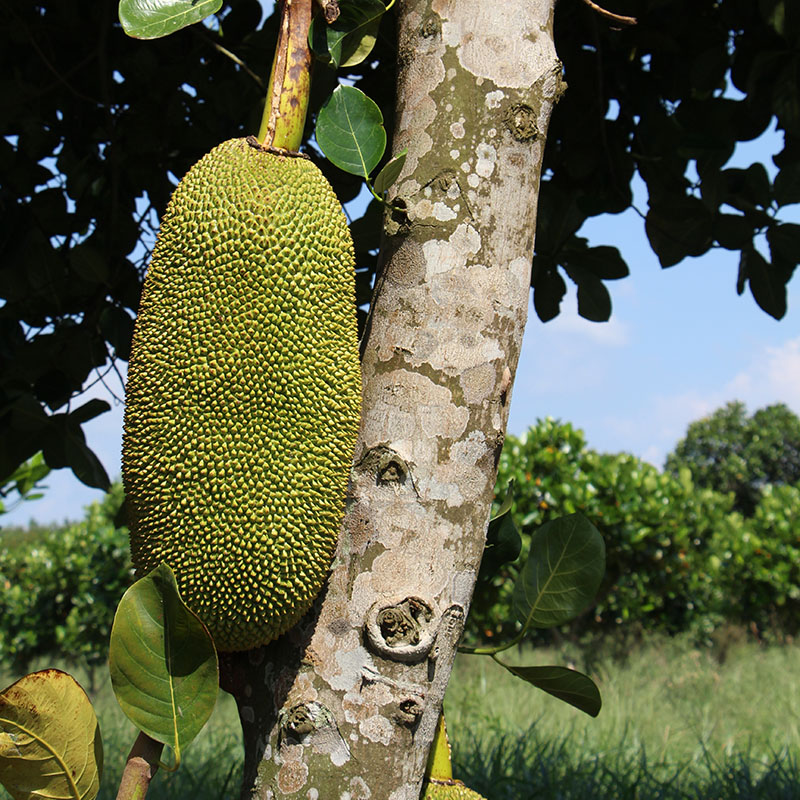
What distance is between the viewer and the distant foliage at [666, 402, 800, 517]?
64.0ft

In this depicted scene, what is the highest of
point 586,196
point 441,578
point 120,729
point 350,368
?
point 586,196

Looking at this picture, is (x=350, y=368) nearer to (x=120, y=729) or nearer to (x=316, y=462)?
(x=316, y=462)

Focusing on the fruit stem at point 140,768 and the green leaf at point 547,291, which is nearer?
the fruit stem at point 140,768

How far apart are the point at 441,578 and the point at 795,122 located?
4.87 ft

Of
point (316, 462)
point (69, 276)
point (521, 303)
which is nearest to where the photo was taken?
point (316, 462)

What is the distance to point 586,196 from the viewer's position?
1983mm

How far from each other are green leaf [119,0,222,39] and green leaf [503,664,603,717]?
0.80 metres

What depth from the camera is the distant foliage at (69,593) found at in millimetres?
6809

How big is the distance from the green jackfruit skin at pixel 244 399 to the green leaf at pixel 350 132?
92 mm

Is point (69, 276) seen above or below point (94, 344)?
above

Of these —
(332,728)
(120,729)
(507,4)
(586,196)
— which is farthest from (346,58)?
(120,729)

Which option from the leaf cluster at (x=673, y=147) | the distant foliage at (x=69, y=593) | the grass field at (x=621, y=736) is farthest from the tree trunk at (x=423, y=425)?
the distant foliage at (x=69, y=593)

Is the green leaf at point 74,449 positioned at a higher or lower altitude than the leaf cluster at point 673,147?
lower

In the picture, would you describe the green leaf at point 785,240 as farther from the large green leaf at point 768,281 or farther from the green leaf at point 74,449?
the green leaf at point 74,449
